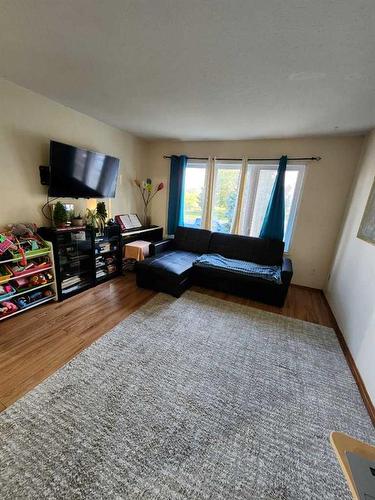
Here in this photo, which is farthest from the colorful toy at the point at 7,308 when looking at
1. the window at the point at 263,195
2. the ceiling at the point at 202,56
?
the window at the point at 263,195

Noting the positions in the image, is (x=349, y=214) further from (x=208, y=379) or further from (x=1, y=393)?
(x=1, y=393)

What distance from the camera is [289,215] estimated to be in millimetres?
3451

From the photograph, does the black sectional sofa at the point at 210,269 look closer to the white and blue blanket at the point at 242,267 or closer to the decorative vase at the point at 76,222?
the white and blue blanket at the point at 242,267

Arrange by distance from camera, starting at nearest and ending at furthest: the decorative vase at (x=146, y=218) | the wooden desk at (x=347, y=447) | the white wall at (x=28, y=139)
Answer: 1. the wooden desk at (x=347, y=447)
2. the white wall at (x=28, y=139)
3. the decorative vase at (x=146, y=218)

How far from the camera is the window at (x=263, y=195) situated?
3334mm

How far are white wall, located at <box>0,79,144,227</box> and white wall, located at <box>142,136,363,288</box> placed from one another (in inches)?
80.1

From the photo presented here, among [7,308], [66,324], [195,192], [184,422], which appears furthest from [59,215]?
[184,422]

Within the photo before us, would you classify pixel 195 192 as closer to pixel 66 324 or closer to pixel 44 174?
pixel 44 174

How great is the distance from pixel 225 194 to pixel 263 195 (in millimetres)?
660

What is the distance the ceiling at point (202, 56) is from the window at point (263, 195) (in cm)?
89

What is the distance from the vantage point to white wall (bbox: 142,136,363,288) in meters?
3.02

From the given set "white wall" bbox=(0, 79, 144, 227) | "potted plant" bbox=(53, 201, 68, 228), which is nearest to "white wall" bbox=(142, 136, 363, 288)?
"white wall" bbox=(0, 79, 144, 227)

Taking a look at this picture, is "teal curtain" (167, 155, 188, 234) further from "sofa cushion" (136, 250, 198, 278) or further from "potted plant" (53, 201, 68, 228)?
"potted plant" (53, 201, 68, 228)

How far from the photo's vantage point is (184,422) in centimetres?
132
